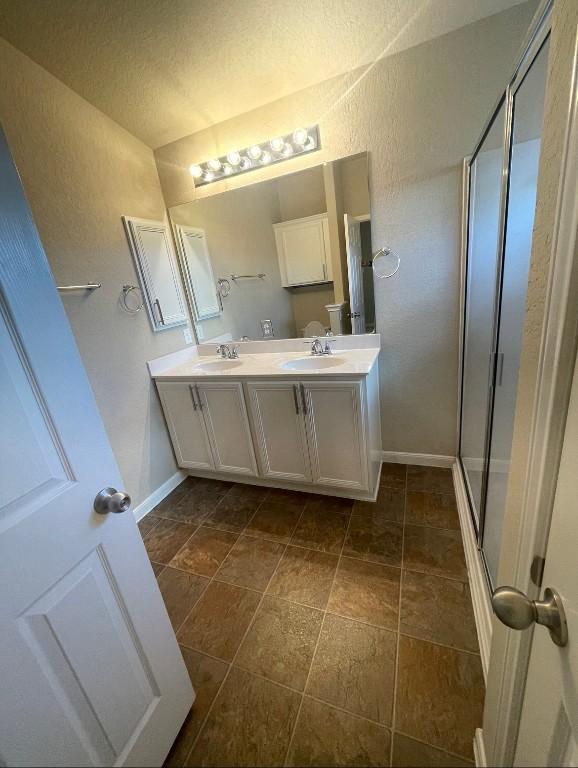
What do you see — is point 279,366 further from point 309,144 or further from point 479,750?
point 479,750

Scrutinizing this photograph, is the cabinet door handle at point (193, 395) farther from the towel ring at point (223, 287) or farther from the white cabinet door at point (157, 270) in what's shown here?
the towel ring at point (223, 287)

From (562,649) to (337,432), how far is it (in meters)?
Answer: 1.35

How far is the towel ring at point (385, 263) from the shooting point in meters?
1.82

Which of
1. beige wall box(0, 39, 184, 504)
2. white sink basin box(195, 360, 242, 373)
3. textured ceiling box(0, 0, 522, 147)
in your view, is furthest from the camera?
white sink basin box(195, 360, 242, 373)

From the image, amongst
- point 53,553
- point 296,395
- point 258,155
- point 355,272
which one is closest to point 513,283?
point 355,272

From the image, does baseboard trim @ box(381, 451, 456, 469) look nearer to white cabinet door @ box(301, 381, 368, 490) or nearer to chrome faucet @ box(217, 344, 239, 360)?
white cabinet door @ box(301, 381, 368, 490)

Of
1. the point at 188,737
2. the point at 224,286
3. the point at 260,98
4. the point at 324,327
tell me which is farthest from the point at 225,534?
the point at 260,98

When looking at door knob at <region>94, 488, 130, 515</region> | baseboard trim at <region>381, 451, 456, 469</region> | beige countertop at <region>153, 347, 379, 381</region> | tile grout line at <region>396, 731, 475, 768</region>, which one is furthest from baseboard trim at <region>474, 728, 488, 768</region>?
baseboard trim at <region>381, 451, 456, 469</region>

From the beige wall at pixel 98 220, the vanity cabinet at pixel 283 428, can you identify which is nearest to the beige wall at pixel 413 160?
the vanity cabinet at pixel 283 428

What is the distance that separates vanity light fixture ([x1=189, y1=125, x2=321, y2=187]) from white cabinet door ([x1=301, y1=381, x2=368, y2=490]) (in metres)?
1.44

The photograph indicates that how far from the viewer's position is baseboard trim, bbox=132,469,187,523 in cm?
201

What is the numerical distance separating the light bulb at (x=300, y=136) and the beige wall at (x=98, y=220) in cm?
106

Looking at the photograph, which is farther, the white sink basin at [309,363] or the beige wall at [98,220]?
the white sink basin at [309,363]

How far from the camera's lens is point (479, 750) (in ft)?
2.70
